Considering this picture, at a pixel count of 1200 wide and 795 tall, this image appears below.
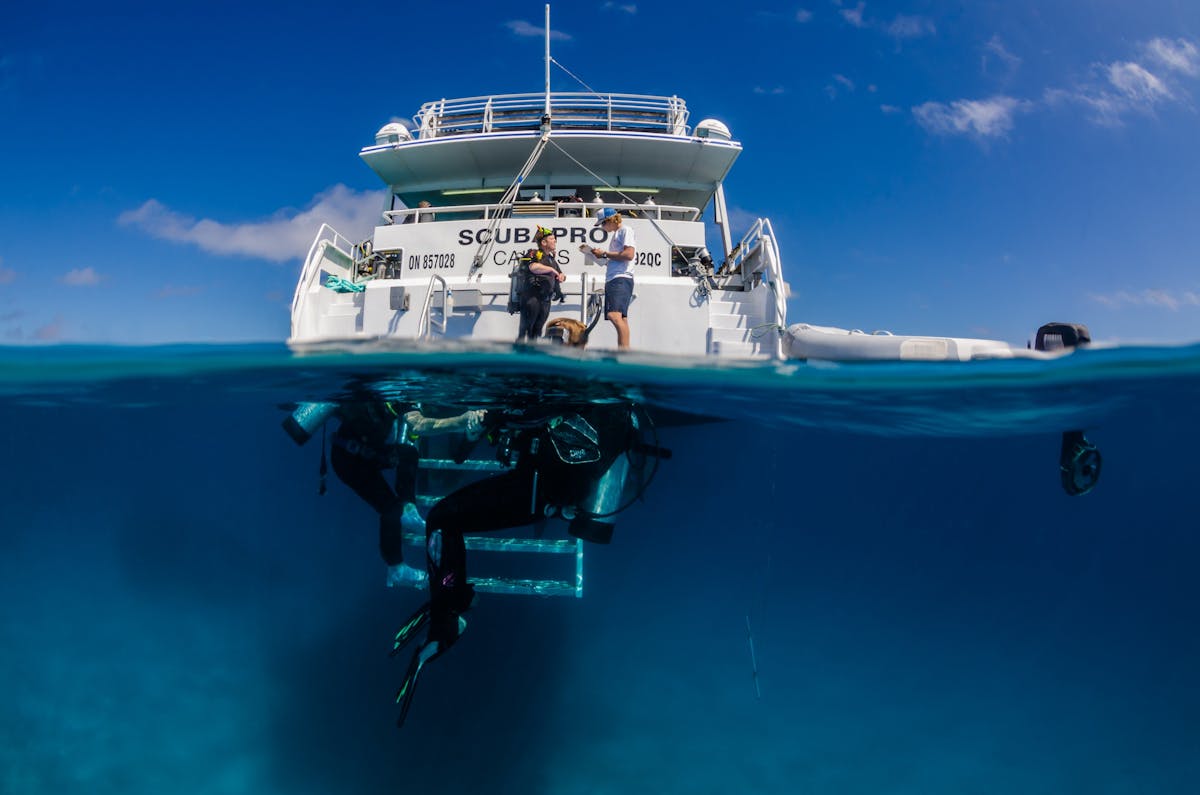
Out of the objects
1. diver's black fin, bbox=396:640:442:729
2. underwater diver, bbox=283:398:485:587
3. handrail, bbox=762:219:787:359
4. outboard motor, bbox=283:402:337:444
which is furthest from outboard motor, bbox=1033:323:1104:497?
outboard motor, bbox=283:402:337:444

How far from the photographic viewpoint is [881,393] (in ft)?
25.4

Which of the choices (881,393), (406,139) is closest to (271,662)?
(406,139)

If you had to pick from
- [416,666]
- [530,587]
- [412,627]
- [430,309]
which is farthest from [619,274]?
[416,666]

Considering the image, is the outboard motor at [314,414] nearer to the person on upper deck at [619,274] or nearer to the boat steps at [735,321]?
the person on upper deck at [619,274]

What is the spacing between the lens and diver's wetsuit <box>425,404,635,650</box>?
180 inches

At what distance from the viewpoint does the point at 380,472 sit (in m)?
6.81

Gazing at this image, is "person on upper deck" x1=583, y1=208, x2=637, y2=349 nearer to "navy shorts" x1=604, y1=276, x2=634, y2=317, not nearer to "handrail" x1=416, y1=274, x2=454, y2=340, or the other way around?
"navy shorts" x1=604, y1=276, x2=634, y2=317

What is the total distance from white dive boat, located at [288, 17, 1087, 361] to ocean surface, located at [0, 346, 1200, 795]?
1026 mm

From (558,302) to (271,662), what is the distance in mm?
9721

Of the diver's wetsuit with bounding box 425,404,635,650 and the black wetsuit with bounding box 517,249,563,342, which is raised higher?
the black wetsuit with bounding box 517,249,563,342

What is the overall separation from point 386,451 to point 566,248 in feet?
15.9

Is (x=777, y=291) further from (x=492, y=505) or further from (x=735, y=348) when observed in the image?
(x=492, y=505)

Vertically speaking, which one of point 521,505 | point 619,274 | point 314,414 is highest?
point 619,274

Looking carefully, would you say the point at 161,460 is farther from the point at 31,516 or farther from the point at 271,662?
the point at 271,662
